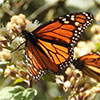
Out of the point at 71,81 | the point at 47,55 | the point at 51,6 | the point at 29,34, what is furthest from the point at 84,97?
the point at 51,6

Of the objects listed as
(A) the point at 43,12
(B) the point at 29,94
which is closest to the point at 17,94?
(B) the point at 29,94

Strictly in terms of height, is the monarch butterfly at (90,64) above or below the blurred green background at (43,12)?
below

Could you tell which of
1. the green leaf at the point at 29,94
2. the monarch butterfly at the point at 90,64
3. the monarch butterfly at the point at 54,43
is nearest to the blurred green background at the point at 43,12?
the monarch butterfly at the point at 90,64

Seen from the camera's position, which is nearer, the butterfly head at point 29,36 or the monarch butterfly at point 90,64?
the butterfly head at point 29,36

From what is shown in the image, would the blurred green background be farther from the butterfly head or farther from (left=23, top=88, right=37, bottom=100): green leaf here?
(left=23, top=88, right=37, bottom=100): green leaf

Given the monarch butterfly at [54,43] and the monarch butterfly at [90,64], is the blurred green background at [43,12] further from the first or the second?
the monarch butterfly at [54,43]

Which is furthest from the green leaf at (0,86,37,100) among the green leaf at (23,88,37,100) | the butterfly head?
the butterfly head

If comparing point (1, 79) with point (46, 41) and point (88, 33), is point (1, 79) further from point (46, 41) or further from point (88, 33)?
point (46, 41)
